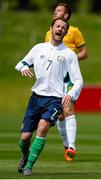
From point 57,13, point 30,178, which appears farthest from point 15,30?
point 30,178

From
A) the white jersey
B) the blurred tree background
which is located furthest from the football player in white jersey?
the blurred tree background

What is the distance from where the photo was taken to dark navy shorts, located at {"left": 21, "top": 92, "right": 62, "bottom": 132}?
41.3 ft

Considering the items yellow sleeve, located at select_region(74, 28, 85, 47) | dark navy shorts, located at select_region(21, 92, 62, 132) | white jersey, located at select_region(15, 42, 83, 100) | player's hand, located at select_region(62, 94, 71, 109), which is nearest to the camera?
player's hand, located at select_region(62, 94, 71, 109)

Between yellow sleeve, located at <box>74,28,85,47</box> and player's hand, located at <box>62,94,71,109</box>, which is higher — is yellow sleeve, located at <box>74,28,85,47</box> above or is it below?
below

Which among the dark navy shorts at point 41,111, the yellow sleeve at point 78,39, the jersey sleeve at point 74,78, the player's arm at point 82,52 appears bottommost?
the player's arm at point 82,52

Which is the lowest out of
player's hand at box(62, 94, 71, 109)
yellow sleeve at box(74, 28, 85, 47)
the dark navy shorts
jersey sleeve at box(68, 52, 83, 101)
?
yellow sleeve at box(74, 28, 85, 47)

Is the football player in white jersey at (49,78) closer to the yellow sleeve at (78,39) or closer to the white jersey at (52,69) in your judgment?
the white jersey at (52,69)

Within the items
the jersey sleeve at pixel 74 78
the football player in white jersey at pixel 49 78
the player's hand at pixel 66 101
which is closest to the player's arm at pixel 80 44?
the football player in white jersey at pixel 49 78

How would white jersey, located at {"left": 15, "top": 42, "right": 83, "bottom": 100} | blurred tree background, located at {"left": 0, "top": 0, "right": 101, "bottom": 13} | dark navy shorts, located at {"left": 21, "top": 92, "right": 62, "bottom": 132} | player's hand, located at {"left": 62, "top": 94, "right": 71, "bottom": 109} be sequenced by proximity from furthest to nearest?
blurred tree background, located at {"left": 0, "top": 0, "right": 101, "bottom": 13} < white jersey, located at {"left": 15, "top": 42, "right": 83, "bottom": 100} < dark navy shorts, located at {"left": 21, "top": 92, "right": 62, "bottom": 132} < player's hand, located at {"left": 62, "top": 94, "right": 71, "bottom": 109}

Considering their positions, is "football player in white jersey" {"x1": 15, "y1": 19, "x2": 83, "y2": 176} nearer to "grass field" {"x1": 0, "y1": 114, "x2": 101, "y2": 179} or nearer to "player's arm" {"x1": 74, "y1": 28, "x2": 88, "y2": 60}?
"grass field" {"x1": 0, "y1": 114, "x2": 101, "y2": 179}

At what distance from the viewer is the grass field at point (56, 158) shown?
41.4ft

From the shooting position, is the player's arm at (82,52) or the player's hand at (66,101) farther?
the player's arm at (82,52)

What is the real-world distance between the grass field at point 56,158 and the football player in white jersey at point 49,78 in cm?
46

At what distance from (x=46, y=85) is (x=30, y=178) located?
1.34 metres
